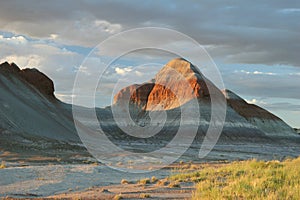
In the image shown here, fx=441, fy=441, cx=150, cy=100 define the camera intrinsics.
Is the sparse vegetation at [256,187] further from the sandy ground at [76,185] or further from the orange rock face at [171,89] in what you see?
the orange rock face at [171,89]

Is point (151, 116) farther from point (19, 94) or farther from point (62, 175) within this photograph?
point (62, 175)

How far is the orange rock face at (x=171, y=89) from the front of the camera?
105m

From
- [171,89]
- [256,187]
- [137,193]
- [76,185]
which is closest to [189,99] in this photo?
[171,89]

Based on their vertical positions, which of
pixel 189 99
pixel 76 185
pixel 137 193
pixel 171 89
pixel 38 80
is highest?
pixel 171 89

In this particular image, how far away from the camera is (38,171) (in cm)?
2202

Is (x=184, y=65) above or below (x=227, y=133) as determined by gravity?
above

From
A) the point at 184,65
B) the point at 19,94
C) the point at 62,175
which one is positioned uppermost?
the point at 184,65

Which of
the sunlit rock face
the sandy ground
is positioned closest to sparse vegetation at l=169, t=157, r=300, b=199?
the sandy ground

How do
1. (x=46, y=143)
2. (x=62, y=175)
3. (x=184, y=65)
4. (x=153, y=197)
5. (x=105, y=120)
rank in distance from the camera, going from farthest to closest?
(x=184, y=65)
(x=105, y=120)
(x=46, y=143)
(x=62, y=175)
(x=153, y=197)

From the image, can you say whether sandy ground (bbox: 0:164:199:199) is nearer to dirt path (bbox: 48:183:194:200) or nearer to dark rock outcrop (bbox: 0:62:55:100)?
dirt path (bbox: 48:183:194:200)

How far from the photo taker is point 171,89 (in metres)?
110

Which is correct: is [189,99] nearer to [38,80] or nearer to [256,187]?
[38,80]

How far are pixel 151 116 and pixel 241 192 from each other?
303ft

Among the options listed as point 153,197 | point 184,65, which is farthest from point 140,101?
point 153,197
